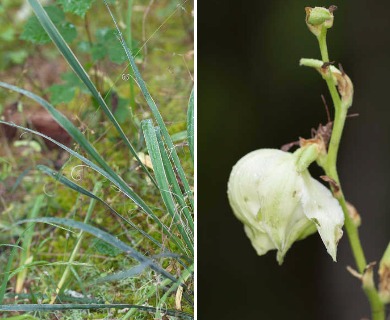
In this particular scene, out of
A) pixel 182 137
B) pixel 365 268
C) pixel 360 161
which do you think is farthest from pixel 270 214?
pixel 360 161

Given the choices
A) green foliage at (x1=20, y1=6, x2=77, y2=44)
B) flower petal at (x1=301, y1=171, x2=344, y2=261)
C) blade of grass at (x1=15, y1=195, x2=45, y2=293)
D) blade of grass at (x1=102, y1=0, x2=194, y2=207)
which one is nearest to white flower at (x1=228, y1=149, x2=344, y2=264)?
flower petal at (x1=301, y1=171, x2=344, y2=261)

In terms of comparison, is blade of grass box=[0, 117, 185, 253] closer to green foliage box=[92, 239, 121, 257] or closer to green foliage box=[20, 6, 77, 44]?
green foliage box=[92, 239, 121, 257]

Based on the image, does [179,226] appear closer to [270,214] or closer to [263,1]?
[270,214]

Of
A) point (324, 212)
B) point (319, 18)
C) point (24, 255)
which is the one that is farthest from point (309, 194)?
point (24, 255)

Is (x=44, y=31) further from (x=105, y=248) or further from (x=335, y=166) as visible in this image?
(x=335, y=166)

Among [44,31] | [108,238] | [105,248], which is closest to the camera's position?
[108,238]

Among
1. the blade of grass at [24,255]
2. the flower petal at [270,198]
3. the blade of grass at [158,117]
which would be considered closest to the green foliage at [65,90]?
the blade of grass at [24,255]

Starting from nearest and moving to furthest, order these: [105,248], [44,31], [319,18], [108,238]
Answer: [319,18], [108,238], [105,248], [44,31]
